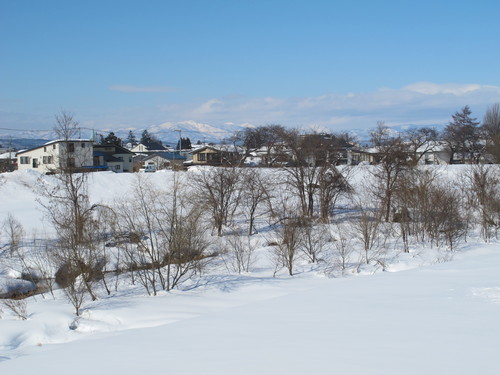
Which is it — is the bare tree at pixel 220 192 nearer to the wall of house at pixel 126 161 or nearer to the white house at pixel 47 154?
the white house at pixel 47 154

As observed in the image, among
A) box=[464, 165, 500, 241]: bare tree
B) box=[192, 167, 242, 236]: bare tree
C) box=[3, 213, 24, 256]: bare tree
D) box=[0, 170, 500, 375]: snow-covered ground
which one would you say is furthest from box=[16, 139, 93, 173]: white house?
box=[464, 165, 500, 241]: bare tree

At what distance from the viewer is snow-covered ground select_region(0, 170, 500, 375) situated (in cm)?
865

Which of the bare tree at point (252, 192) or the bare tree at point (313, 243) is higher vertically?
the bare tree at point (252, 192)

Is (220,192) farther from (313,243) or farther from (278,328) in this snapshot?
(278,328)

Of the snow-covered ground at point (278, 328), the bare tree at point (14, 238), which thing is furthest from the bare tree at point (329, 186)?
the bare tree at point (14, 238)

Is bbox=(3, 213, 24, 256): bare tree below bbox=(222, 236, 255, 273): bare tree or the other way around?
the other way around

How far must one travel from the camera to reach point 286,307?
13805 millimetres

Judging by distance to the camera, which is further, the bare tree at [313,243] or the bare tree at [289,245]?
the bare tree at [313,243]

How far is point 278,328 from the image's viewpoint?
11391 mm

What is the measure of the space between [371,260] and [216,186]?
12.3 m

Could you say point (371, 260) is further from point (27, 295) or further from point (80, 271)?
point (27, 295)

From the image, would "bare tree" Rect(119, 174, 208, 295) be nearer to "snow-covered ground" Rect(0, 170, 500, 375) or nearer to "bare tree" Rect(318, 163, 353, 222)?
"snow-covered ground" Rect(0, 170, 500, 375)

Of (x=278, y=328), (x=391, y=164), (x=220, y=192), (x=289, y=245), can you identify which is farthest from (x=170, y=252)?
(x=391, y=164)

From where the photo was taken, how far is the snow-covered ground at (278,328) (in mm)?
8648
